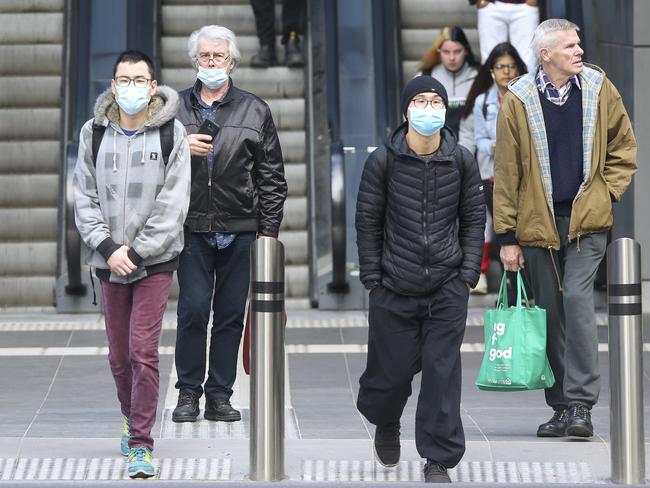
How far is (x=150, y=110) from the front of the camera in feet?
23.1

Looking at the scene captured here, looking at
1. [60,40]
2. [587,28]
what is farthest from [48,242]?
[587,28]

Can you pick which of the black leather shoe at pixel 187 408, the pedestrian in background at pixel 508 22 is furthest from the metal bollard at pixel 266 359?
the pedestrian in background at pixel 508 22

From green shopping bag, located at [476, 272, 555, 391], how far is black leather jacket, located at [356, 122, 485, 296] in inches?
25.7

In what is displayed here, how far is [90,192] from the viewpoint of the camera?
22.8 feet

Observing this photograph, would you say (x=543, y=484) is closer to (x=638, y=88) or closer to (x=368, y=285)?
(x=368, y=285)

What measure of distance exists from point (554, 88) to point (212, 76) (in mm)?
1672

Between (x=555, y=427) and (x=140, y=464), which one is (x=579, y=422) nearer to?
(x=555, y=427)

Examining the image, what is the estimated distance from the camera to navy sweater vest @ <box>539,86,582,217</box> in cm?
761

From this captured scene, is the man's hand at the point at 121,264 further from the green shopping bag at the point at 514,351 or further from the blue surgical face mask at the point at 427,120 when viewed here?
the green shopping bag at the point at 514,351

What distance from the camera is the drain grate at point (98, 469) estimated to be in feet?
22.2

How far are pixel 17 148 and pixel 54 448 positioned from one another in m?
6.69

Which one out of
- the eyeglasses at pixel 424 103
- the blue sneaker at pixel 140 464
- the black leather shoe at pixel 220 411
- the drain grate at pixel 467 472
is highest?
the eyeglasses at pixel 424 103

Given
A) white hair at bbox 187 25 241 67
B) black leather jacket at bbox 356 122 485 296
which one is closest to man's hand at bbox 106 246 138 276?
black leather jacket at bbox 356 122 485 296

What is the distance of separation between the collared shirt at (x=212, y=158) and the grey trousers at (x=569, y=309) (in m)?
1.48
